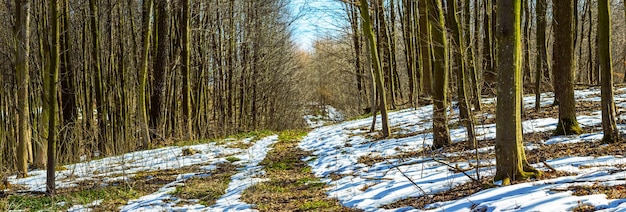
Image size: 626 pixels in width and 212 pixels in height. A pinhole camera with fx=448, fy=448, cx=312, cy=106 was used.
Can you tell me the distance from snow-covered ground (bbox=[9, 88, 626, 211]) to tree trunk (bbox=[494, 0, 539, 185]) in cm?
30

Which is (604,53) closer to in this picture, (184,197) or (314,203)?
(314,203)

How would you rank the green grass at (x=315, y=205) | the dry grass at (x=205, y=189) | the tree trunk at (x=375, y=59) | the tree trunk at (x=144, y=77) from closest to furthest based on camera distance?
the green grass at (x=315, y=205) < the dry grass at (x=205, y=189) < the tree trunk at (x=375, y=59) < the tree trunk at (x=144, y=77)

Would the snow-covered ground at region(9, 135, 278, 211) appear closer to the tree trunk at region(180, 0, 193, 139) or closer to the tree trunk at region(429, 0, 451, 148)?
the tree trunk at region(180, 0, 193, 139)

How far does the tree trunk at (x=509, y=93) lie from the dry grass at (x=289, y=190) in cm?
186

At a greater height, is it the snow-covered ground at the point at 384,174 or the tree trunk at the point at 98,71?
the tree trunk at the point at 98,71

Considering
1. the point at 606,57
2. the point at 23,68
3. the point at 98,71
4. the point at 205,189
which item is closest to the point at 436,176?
the point at 606,57

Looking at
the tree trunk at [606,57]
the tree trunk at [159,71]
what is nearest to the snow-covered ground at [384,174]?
the tree trunk at [606,57]

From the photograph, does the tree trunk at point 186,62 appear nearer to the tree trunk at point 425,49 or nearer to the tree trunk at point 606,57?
the tree trunk at point 425,49

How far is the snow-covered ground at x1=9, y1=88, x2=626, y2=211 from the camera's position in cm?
413

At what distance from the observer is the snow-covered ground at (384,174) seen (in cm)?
413

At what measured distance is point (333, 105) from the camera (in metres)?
40.7

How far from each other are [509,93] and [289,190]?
352cm

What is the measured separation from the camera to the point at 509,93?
14.8 feet

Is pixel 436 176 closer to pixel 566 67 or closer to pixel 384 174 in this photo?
pixel 384 174
